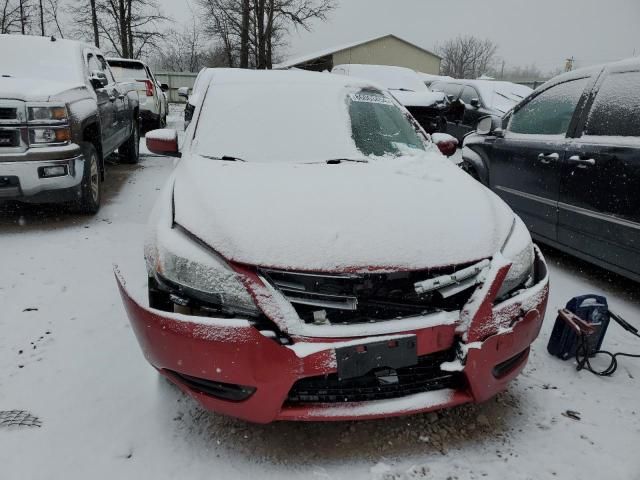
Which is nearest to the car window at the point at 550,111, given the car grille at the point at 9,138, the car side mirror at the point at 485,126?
the car side mirror at the point at 485,126

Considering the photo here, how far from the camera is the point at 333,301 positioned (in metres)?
1.76

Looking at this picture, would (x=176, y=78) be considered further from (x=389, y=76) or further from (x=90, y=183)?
(x=90, y=183)

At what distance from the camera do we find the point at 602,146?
331 cm

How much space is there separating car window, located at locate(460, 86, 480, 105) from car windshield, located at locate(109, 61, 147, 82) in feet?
25.3

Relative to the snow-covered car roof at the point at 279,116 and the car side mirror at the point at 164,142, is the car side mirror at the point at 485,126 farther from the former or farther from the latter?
the car side mirror at the point at 164,142

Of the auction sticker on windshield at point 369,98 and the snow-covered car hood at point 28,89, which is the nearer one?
the auction sticker on windshield at point 369,98

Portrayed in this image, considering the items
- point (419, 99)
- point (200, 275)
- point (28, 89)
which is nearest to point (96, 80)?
point (28, 89)

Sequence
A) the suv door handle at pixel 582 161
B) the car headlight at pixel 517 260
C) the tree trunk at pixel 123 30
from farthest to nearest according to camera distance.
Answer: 1. the tree trunk at pixel 123 30
2. the suv door handle at pixel 582 161
3. the car headlight at pixel 517 260

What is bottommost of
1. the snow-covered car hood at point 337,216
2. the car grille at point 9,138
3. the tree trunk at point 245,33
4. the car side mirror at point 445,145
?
the snow-covered car hood at point 337,216

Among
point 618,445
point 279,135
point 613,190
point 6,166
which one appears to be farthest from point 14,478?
point 613,190

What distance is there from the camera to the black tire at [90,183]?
4688 millimetres

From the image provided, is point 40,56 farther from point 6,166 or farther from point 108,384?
point 108,384

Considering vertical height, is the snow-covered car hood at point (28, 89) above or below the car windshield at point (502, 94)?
below

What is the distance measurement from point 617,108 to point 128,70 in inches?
455
